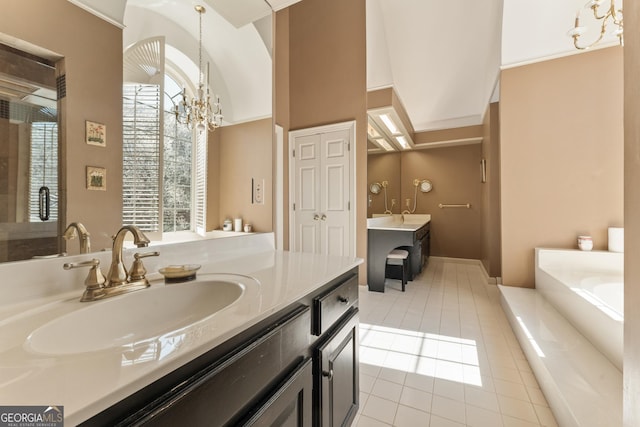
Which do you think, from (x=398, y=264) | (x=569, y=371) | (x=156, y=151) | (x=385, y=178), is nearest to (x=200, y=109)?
(x=156, y=151)

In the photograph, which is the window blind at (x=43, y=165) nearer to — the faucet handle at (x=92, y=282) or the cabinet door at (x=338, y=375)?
the faucet handle at (x=92, y=282)

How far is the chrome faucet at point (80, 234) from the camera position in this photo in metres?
0.85

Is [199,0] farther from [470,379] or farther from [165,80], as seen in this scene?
[470,379]

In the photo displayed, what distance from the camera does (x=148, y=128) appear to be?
3.59ft

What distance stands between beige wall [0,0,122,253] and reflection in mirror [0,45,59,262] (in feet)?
0.12

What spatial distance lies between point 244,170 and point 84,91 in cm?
80

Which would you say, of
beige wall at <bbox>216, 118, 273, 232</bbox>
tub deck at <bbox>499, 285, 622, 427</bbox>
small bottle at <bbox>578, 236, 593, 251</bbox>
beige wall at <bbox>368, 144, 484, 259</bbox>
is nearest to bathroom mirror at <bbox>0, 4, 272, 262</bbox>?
beige wall at <bbox>216, 118, 273, 232</bbox>

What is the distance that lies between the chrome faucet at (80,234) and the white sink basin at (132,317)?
263 millimetres

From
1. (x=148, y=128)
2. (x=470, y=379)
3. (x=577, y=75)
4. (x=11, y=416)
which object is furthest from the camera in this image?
(x=577, y=75)

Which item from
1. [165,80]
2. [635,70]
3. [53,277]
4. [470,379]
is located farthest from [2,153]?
[470,379]

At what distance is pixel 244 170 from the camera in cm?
161

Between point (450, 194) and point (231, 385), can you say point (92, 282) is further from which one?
point (450, 194)

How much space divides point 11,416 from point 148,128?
1.02 metres

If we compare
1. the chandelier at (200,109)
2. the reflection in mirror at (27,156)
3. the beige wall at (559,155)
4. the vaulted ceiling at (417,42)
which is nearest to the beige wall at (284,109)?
the vaulted ceiling at (417,42)
